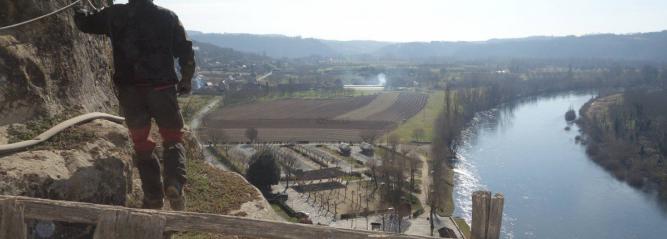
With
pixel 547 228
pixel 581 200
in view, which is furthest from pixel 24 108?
pixel 581 200

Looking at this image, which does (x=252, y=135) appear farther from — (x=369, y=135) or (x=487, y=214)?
(x=487, y=214)

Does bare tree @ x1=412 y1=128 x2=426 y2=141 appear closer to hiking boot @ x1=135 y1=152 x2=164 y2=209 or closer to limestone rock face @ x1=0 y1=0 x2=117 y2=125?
limestone rock face @ x1=0 y1=0 x2=117 y2=125

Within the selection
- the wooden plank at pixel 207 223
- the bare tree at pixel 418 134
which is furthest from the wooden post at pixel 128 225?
the bare tree at pixel 418 134

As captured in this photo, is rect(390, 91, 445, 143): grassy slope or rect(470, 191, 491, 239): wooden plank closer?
rect(470, 191, 491, 239): wooden plank

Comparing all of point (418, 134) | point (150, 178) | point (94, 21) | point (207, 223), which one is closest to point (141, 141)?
point (150, 178)

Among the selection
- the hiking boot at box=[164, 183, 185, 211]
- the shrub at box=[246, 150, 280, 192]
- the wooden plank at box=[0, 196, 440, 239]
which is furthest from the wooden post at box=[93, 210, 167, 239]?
the shrub at box=[246, 150, 280, 192]

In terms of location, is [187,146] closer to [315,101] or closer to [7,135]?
[7,135]
